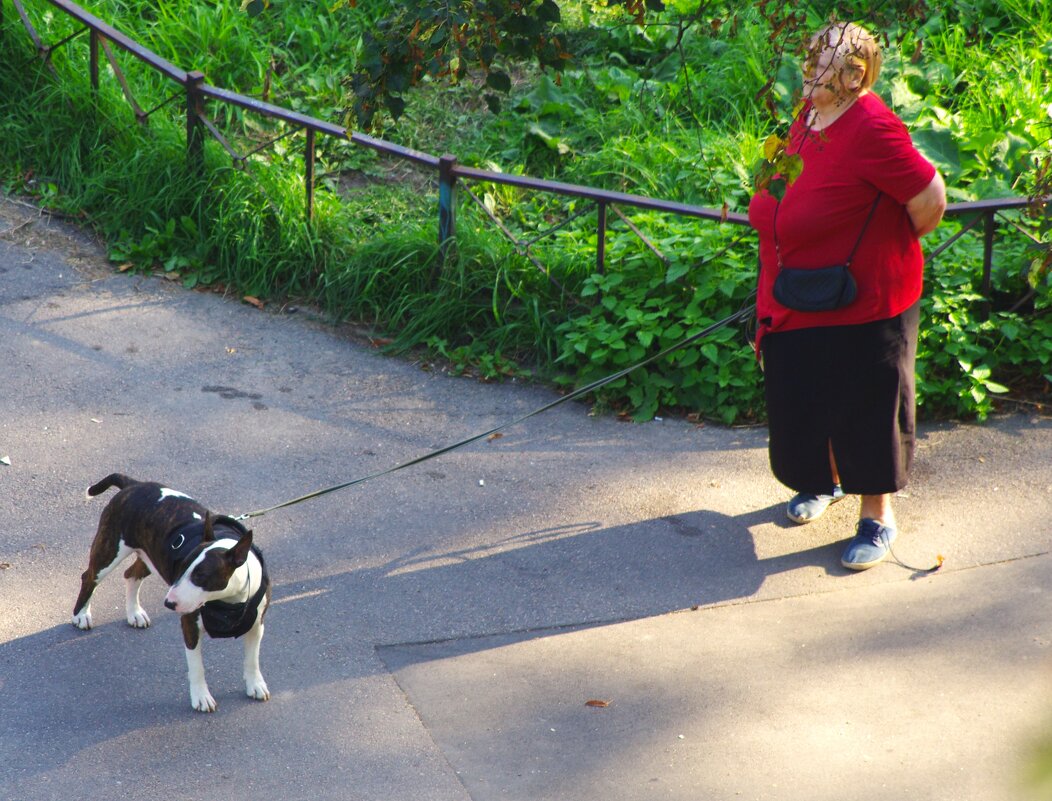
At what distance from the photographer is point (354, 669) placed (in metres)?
4.16

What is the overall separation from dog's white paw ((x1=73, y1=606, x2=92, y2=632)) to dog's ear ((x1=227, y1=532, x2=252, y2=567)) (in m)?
1.02

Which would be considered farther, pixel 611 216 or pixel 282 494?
pixel 611 216

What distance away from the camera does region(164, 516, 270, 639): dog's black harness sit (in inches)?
144

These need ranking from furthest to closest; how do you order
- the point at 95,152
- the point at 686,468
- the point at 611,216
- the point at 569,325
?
the point at 95,152
the point at 611,216
the point at 569,325
the point at 686,468

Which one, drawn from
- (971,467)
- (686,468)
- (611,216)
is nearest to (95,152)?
(611,216)

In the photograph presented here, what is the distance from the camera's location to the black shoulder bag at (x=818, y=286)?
4285 mm

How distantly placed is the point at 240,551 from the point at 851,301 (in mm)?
2358

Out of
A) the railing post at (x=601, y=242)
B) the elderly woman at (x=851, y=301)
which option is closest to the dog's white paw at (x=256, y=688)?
the elderly woman at (x=851, y=301)

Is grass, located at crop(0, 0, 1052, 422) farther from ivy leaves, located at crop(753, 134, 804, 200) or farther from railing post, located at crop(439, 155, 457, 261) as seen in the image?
ivy leaves, located at crop(753, 134, 804, 200)

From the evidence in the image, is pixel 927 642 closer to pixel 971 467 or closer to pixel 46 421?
pixel 971 467

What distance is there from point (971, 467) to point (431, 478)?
2.56 meters

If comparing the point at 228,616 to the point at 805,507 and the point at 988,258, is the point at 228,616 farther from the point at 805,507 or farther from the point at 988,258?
the point at 988,258

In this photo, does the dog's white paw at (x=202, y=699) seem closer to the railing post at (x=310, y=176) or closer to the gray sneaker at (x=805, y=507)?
the gray sneaker at (x=805, y=507)

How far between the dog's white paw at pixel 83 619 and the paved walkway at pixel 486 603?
5cm
